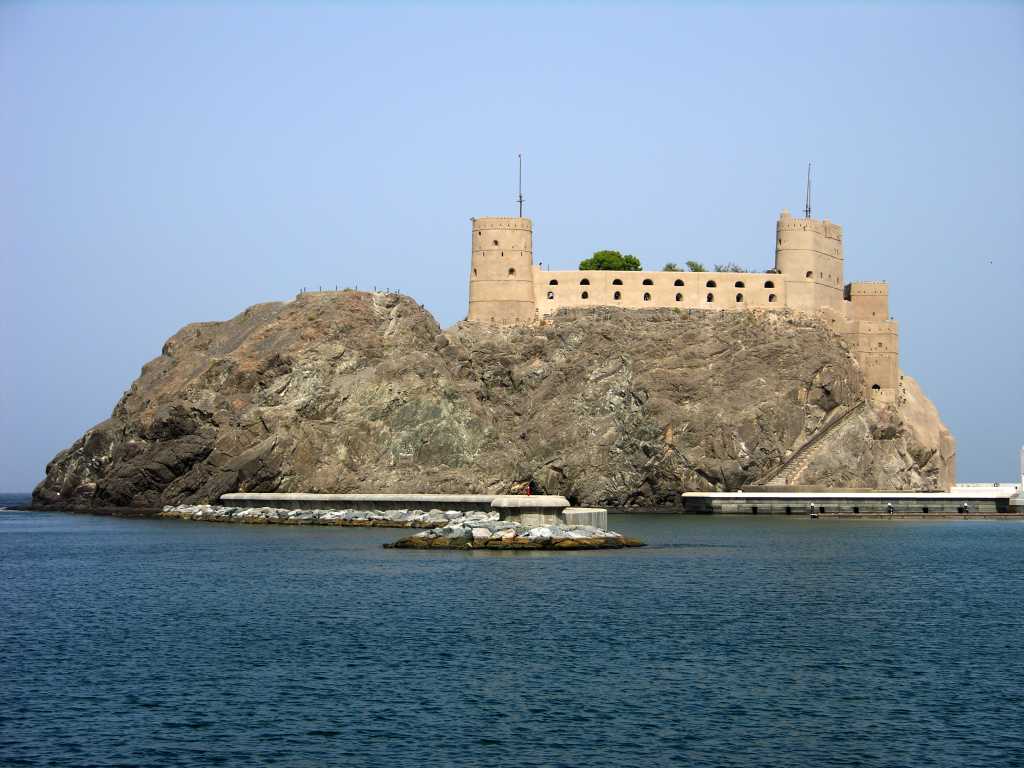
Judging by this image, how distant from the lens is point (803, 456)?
9538 centimetres

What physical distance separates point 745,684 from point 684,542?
36.0 m

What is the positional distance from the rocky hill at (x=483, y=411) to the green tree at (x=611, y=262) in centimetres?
1613

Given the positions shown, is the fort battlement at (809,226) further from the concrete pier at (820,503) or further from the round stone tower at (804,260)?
the concrete pier at (820,503)

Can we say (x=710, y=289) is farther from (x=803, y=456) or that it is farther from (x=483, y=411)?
(x=483, y=411)

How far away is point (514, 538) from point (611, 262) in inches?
2398

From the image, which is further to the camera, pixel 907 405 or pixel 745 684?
pixel 907 405

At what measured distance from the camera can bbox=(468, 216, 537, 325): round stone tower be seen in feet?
332

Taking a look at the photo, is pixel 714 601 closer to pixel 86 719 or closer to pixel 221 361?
pixel 86 719

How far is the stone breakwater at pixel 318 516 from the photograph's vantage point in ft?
250

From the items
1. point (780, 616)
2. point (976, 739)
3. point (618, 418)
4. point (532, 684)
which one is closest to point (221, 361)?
point (618, 418)

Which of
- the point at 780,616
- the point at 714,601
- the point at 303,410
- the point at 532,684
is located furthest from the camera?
the point at 303,410

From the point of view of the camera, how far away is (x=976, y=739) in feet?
80.5

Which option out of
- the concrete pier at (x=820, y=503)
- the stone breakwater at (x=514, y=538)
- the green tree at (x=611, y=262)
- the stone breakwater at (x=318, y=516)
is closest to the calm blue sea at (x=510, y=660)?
the stone breakwater at (x=514, y=538)

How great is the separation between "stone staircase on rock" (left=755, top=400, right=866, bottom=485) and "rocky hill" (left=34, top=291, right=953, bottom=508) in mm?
524
